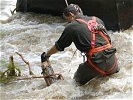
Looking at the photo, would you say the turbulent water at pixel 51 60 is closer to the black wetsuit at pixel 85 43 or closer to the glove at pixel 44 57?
the black wetsuit at pixel 85 43

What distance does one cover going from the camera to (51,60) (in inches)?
348

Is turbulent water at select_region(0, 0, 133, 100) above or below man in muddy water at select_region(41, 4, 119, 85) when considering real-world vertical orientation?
below

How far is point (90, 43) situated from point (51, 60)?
9.16ft

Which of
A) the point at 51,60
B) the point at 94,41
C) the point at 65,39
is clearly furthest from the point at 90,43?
the point at 51,60

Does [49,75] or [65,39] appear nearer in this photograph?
[65,39]

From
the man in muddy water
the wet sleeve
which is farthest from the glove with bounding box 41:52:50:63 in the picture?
the wet sleeve

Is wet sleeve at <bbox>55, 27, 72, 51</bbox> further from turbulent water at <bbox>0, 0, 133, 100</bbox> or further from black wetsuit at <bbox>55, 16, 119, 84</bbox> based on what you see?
turbulent water at <bbox>0, 0, 133, 100</bbox>

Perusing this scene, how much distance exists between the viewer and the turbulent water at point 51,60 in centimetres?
643

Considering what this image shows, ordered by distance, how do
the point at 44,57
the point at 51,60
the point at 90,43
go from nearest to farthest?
1. the point at 90,43
2. the point at 44,57
3. the point at 51,60

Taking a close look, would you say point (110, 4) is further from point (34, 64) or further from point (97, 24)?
point (97, 24)

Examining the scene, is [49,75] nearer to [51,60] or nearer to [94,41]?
[94,41]

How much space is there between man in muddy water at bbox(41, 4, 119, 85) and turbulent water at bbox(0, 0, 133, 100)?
29 cm

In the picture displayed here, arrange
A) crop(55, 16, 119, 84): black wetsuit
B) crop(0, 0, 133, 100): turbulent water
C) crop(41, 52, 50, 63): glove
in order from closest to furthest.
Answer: crop(55, 16, 119, 84): black wetsuit < crop(0, 0, 133, 100): turbulent water < crop(41, 52, 50, 63): glove

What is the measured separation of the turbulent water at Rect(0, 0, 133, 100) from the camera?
6426 millimetres
